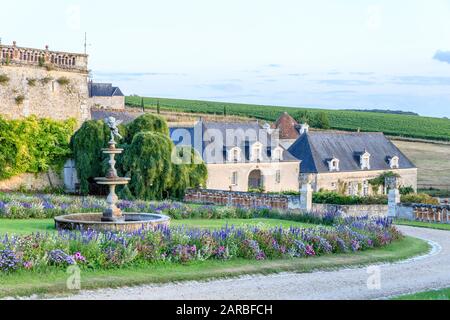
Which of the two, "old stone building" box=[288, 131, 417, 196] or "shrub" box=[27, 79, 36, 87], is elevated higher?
"shrub" box=[27, 79, 36, 87]

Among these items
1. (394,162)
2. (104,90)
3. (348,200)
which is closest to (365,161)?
(394,162)

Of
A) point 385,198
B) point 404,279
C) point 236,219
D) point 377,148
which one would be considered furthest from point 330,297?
point 377,148

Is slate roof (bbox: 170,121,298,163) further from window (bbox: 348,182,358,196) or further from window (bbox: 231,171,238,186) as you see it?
window (bbox: 348,182,358,196)

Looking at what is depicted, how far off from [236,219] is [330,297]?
519 inches

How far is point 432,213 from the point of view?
96.2 ft

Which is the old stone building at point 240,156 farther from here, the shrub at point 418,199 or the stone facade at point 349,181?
the shrub at point 418,199

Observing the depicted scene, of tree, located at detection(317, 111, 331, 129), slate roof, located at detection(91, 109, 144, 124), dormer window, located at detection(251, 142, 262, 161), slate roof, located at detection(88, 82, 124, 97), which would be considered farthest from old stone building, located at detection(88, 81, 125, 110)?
dormer window, located at detection(251, 142, 262, 161)

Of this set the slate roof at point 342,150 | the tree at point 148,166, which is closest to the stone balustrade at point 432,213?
the tree at point 148,166

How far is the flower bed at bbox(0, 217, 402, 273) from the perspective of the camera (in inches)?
543

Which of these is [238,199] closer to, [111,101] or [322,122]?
[322,122]

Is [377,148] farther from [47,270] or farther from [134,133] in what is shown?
[47,270]

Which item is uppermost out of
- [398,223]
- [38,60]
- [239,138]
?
[38,60]

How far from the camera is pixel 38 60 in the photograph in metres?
40.2

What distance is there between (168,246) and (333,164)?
39.2 meters
